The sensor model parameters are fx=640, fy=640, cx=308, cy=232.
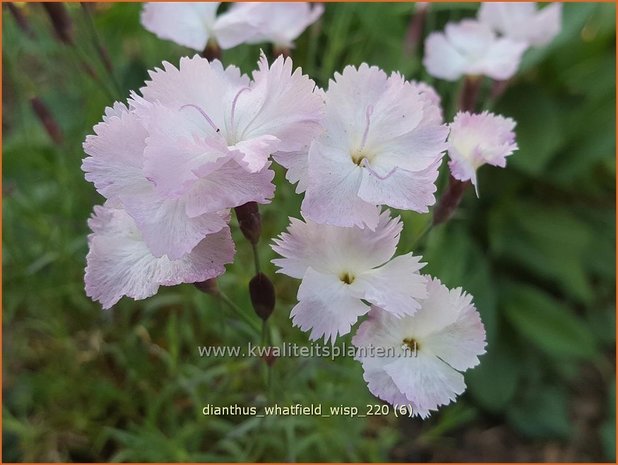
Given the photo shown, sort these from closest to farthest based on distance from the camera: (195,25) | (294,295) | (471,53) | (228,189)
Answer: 1. (228,189)
2. (195,25)
3. (471,53)
4. (294,295)

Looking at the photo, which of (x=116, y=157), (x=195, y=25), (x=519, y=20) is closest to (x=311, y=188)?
(x=116, y=157)

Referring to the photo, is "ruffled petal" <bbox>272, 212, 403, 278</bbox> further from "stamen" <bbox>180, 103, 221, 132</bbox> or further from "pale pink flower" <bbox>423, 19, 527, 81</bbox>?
"pale pink flower" <bbox>423, 19, 527, 81</bbox>

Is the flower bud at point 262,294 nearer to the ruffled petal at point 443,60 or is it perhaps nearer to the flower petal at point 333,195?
the flower petal at point 333,195

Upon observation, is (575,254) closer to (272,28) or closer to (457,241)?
(457,241)

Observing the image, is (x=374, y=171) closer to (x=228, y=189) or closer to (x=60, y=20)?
(x=228, y=189)

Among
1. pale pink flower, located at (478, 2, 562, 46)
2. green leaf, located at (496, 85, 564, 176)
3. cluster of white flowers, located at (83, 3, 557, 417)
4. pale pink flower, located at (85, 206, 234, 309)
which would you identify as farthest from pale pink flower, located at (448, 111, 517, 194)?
green leaf, located at (496, 85, 564, 176)

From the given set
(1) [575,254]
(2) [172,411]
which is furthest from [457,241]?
(2) [172,411]
